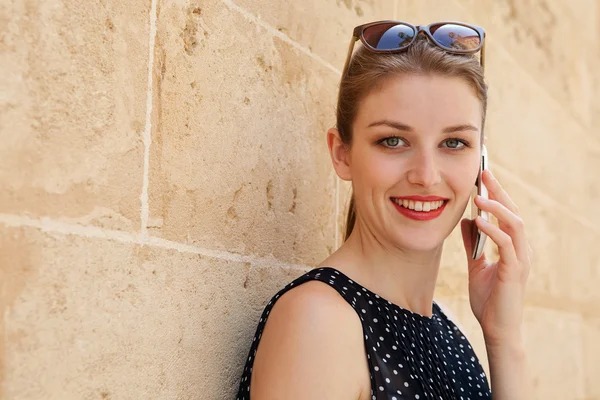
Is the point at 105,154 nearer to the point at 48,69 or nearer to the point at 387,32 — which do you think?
the point at 48,69

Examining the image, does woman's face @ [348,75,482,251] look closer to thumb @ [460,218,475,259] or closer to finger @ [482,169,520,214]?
finger @ [482,169,520,214]

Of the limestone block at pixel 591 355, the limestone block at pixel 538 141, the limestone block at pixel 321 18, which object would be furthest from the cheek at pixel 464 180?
the limestone block at pixel 591 355

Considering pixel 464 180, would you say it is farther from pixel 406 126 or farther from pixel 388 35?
pixel 388 35

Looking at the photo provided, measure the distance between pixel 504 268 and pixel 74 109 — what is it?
3.98ft

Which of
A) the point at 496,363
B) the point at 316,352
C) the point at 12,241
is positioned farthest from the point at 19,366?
the point at 496,363

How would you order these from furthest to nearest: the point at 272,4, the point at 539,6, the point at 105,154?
the point at 539,6
the point at 272,4
the point at 105,154

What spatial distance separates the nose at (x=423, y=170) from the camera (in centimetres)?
190

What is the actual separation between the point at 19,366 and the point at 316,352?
59cm

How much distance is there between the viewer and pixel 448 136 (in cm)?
195

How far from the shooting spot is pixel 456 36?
2.06 meters

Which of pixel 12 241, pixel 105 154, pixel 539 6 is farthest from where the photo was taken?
pixel 539 6

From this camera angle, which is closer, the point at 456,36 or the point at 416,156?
the point at 416,156

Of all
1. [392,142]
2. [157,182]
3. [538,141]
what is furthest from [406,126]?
[538,141]

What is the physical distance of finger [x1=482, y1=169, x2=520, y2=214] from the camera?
2.12 metres
